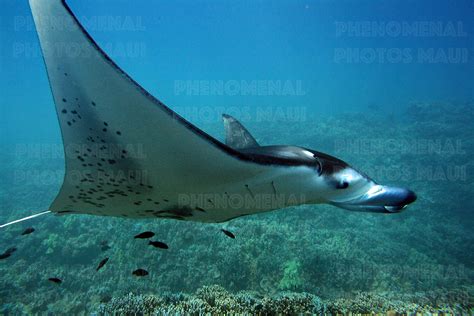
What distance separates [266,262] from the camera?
6.21 m

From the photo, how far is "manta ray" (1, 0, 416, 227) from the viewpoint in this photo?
4.54 feet

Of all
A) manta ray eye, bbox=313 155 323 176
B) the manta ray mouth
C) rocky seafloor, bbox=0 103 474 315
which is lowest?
rocky seafloor, bbox=0 103 474 315

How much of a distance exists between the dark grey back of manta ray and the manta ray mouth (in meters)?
0.87

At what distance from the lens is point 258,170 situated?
1577mm

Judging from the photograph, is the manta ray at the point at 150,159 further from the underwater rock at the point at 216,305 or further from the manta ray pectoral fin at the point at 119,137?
the underwater rock at the point at 216,305

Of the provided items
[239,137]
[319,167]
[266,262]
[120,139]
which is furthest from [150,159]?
[266,262]

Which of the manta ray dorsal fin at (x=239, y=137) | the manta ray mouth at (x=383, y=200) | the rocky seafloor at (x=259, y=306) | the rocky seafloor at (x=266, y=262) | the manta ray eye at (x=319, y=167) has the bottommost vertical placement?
the rocky seafloor at (x=266, y=262)

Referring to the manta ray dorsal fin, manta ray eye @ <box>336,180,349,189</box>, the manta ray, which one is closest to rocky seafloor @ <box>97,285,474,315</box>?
the manta ray

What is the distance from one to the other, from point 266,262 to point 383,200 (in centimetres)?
499

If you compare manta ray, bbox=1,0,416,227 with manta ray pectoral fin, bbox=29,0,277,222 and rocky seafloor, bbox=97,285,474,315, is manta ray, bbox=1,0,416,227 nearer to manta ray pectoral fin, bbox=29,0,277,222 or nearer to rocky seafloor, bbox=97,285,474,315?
manta ray pectoral fin, bbox=29,0,277,222

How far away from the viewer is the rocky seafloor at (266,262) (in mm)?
4078

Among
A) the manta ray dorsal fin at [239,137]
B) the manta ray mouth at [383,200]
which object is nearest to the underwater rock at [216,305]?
the manta ray mouth at [383,200]

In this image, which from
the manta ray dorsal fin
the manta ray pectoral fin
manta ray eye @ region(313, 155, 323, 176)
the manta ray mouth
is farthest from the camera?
the manta ray dorsal fin

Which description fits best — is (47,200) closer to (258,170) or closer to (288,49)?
(258,170)
